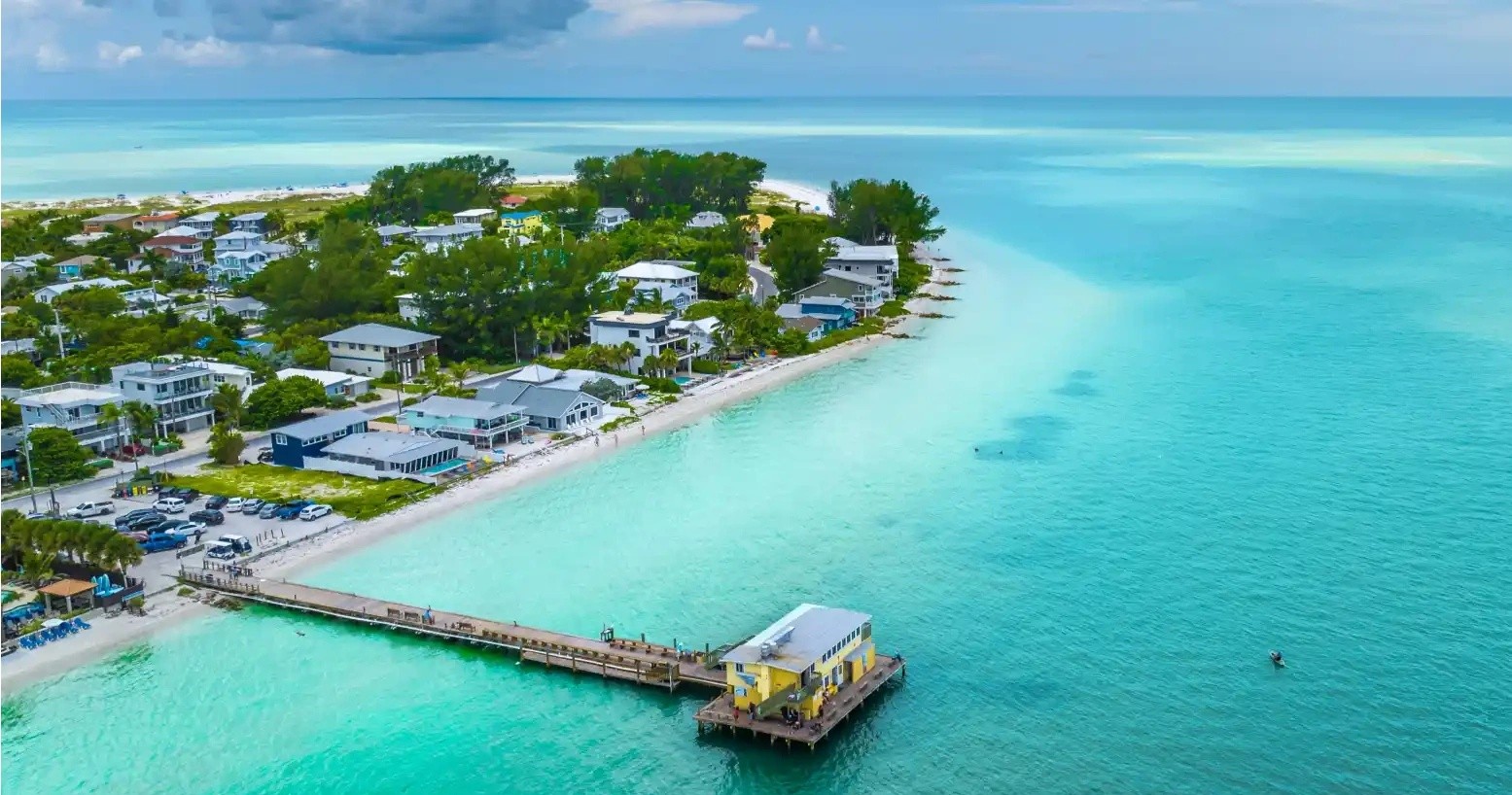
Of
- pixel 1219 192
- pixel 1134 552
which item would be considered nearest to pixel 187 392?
pixel 1134 552

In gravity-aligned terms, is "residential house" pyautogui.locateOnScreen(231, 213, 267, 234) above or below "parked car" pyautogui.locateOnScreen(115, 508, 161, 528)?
above

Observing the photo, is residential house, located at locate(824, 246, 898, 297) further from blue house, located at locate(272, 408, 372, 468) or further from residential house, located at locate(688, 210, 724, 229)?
blue house, located at locate(272, 408, 372, 468)

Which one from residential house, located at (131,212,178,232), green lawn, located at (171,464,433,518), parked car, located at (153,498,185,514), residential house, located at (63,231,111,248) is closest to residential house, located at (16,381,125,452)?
green lawn, located at (171,464,433,518)

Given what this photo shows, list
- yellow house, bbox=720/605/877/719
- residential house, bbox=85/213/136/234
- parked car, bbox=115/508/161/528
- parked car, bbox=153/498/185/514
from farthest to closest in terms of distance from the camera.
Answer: residential house, bbox=85/213/136/234 → parked car, bbox=153/498/185/514 → parked car, bbox=115/508/161/528 → yellow house, bbox=720/605/877/719

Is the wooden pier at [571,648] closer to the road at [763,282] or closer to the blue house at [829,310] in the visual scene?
the blue house at [829,310]

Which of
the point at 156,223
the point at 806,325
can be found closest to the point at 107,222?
the point at 156,223

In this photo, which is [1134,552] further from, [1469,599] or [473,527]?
[473,527]
